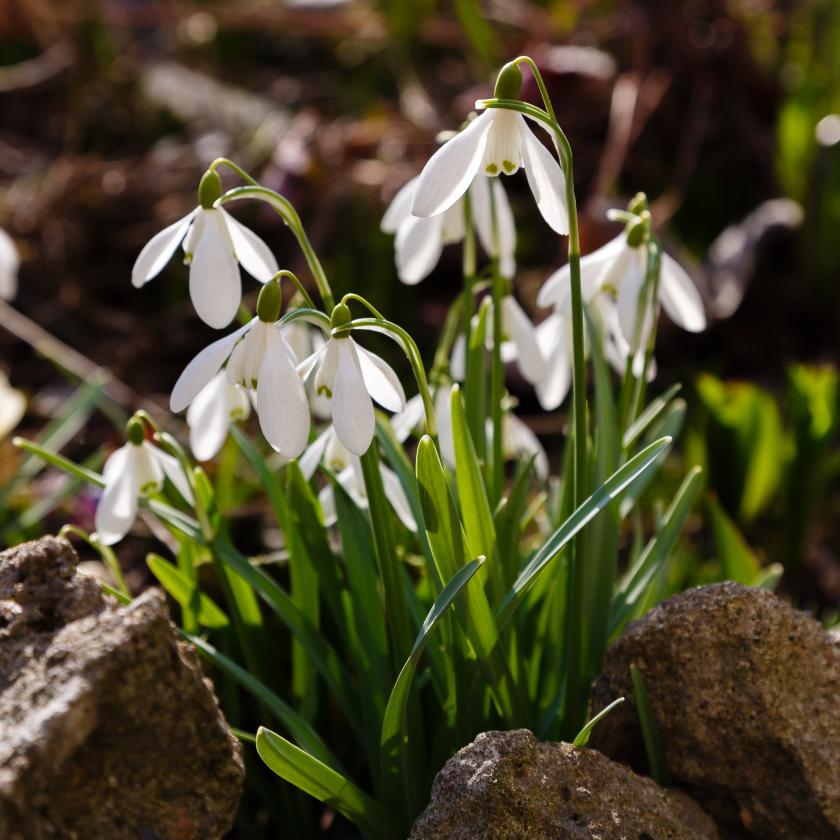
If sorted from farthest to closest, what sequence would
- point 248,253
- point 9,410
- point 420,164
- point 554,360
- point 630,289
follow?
point 420,164
point 9,410
point 554,360
point 630,289
point 248,253

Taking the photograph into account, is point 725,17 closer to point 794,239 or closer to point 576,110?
point 576,110

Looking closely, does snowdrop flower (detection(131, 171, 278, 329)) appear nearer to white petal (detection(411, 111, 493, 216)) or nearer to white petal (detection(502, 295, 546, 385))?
white petal (detection(411, 111, 493, 216))

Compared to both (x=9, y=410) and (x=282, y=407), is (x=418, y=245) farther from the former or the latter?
(x=9, y=410)

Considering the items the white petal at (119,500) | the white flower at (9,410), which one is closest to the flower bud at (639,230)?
the white petal at (119,500)

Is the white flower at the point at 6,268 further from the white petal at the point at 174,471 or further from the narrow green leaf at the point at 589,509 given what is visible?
the narrow green leaf at the point at 589,509

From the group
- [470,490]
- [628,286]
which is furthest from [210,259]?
[628,286]

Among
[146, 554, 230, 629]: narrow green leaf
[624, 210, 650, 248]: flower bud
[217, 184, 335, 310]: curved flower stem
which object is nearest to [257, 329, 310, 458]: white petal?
[217, 184, 335, 310]: curved flower stem
